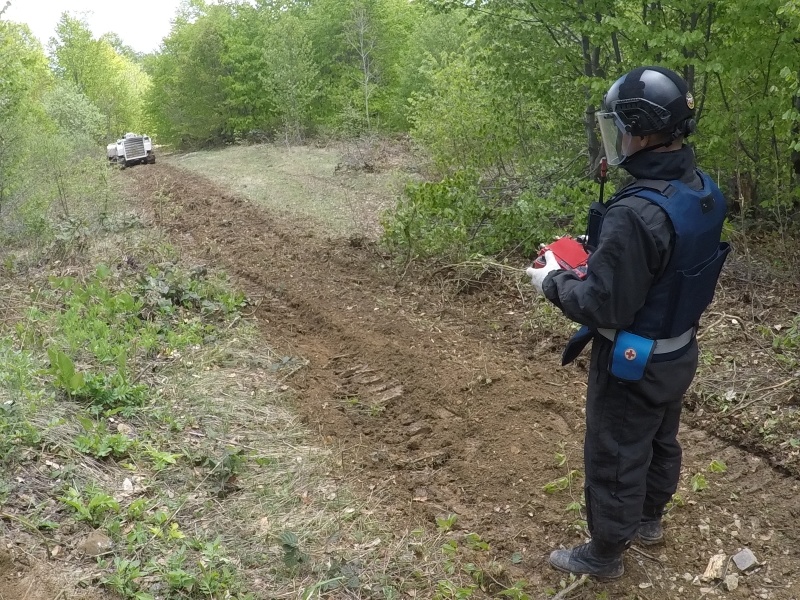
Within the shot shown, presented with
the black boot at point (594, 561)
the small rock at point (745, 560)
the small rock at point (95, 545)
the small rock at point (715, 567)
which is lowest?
the small rock at point (715, 567)

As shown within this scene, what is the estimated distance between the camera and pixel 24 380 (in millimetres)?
4234

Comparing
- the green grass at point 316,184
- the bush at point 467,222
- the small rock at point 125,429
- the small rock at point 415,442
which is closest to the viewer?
the small rock at point 125,429

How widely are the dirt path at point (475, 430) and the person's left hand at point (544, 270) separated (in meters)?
1.45

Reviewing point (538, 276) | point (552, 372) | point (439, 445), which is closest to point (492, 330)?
point (552, 372)

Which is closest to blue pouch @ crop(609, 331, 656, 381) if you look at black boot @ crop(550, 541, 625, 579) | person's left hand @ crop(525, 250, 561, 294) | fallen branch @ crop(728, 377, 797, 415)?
person's left hand @ crop(525, 250, 561, 294)

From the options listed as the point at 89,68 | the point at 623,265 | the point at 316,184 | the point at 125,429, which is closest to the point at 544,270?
the point at 623,265

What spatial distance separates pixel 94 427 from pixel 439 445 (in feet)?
6.90

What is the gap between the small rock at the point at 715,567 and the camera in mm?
3043

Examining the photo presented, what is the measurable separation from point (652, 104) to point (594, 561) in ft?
6.64

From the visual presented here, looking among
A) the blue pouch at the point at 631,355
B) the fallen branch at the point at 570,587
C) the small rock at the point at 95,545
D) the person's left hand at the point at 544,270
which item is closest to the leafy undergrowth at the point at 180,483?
the small rock at the point at 95,545

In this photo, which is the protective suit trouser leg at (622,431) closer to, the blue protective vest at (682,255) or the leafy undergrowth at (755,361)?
the blue protective vest at (682,255)

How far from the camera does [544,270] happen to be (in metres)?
2.74

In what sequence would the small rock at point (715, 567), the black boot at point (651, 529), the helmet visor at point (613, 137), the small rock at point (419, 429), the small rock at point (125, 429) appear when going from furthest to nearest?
the small rock at point (419, 429) < the small rock at point (125, 429) < the black boot at point (651, 529) < the small rock at point (715, 567) < the helmet visor at point (613, 137)

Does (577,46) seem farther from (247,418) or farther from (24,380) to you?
(24,380)
